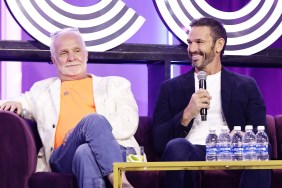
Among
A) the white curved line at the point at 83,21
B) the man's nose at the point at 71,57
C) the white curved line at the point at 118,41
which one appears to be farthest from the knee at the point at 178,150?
the white curved line at the point at 83,21

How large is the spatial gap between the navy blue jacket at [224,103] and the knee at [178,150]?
0.99 feet

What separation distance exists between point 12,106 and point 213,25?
110 centimetres

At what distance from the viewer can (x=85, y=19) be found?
3.80m

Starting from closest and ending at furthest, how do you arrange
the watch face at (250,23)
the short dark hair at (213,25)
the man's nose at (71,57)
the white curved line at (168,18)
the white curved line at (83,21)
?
the man's nose at (71,57), the short dark hair at (213,25), the white curved line at (83,21), the white curved line at (168,18), the watch face at (250,23)

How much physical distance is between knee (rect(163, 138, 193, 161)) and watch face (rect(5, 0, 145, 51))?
3.00 ft

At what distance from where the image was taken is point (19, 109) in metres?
3.30

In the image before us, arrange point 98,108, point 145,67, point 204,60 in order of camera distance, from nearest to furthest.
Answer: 1. point 98,108
2. point 204,60
3. point 145,67

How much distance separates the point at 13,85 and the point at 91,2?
2.18ft

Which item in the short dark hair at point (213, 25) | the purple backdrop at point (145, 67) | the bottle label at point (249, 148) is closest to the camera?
the bottle label at point (249, 148)

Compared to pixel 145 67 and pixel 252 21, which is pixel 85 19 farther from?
pixel 252 21

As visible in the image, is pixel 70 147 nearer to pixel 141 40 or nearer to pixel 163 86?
pixel 163 86

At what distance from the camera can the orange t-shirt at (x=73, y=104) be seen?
131 inches

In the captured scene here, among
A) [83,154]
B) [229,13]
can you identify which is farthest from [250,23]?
[83,154]

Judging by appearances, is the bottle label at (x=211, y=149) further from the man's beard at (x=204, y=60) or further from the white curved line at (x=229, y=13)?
the white curved line at (x=229, y=13)
